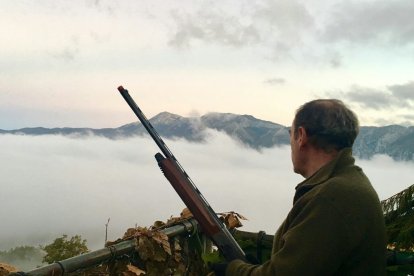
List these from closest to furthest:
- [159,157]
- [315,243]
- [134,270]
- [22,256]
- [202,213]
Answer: [315,243]
[202,213]
[159,157]
[134,270]
[22,256]

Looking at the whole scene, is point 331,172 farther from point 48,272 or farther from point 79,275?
point 79,275

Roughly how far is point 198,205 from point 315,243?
55.5 inches

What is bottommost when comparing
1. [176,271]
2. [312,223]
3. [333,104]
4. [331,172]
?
[176,271]

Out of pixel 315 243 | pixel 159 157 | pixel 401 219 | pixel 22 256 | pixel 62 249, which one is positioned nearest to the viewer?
pixel 315 243

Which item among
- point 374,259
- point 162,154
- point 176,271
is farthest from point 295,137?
point 176,271

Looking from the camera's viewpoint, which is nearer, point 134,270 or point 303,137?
point 303,137

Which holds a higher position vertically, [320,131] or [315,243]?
[320,131]

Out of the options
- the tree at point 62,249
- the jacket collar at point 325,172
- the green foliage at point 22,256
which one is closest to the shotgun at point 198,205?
the jacket collar at point 325,172

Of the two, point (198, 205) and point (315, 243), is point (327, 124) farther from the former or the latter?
point (198, 205)

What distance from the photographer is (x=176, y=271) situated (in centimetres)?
520

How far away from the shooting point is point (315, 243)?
2.46 metres

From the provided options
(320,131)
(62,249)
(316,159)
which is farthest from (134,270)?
(62,249)

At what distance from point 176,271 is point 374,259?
9.60ft

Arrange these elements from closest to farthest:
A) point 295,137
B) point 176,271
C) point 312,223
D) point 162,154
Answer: point 312,223, point 295,137, point 162,154, point 176,271
